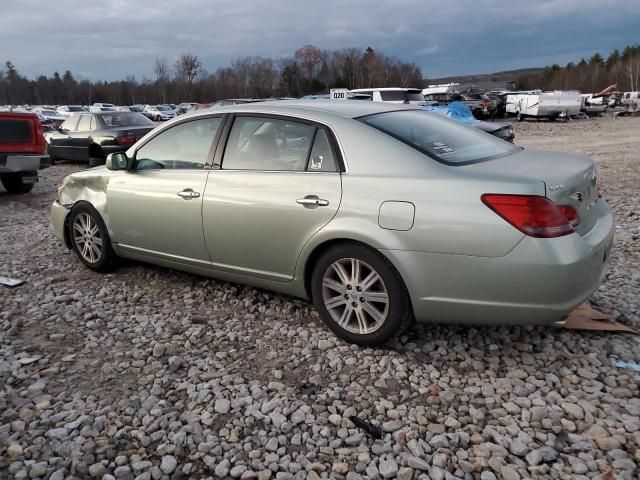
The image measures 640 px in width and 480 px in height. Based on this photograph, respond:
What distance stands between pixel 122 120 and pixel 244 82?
8071 centimetres

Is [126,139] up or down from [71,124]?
down

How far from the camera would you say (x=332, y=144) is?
3.52 m

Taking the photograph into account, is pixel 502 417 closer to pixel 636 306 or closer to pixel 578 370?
pixel 578 370

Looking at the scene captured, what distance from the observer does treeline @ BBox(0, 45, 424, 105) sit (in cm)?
7768

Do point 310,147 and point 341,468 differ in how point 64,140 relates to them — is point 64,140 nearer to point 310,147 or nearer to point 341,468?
point 310,147

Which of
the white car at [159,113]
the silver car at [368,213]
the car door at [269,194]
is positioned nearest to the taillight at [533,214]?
the silver car at [368,213]

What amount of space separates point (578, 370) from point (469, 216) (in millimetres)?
1162

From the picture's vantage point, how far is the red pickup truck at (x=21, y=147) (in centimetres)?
885

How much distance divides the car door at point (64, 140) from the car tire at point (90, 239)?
1004cm

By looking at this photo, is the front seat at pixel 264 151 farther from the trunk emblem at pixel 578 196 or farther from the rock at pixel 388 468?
the rock at pixel 388 468

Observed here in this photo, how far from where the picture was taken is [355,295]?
344 centimetres

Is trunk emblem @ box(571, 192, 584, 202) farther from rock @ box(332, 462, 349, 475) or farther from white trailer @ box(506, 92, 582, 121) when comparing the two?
white trailer @ box(506, 92, 582, 121)

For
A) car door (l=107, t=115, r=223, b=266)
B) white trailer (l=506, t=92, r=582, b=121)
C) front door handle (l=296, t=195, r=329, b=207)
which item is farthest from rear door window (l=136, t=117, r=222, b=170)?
white trailer (l=506, t=92, r=582, b=121)

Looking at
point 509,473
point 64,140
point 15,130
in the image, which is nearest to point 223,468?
point 509,473
